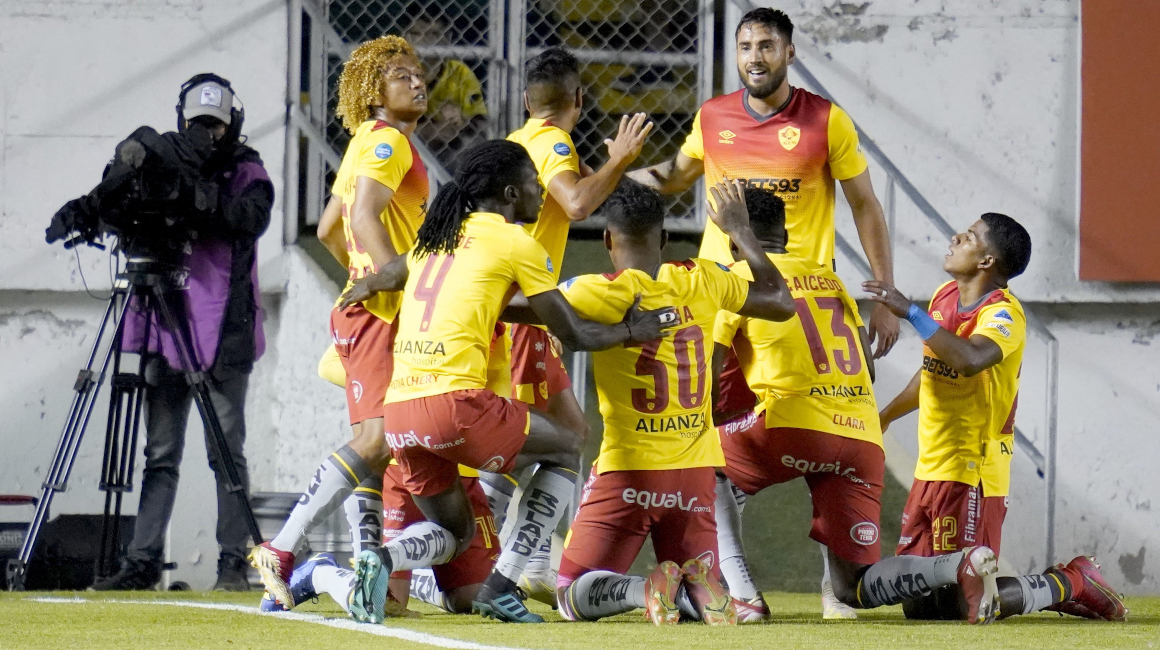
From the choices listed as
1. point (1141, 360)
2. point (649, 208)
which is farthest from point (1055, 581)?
point (1141, 360)

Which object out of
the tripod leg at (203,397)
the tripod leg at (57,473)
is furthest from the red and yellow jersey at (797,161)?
the tripod leg at (57,473)

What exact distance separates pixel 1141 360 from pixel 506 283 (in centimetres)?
519

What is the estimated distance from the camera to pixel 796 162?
210 inches

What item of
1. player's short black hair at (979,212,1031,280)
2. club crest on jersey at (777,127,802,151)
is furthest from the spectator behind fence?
player's short black hair at (979,212,1031,280)

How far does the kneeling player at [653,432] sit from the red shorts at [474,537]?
449 mm

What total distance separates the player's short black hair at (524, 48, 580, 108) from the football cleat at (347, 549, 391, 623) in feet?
6.42

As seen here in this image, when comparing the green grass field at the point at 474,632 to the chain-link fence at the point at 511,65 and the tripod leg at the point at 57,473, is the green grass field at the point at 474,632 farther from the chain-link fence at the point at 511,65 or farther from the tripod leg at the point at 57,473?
the chain-link fence at the point at 511,65

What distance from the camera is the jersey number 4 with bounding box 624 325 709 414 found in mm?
4691

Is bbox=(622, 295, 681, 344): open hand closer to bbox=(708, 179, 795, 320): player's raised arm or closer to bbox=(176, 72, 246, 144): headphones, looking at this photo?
bbox=(708, 179, 795, 320): player's raised arm

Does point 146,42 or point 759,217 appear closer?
point 759,217

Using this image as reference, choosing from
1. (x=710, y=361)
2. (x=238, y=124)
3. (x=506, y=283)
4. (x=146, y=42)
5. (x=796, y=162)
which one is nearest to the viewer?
(x=506, y=283)

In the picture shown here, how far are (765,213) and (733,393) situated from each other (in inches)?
27.0

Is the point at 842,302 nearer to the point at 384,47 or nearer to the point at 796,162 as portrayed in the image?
the point at 796,162

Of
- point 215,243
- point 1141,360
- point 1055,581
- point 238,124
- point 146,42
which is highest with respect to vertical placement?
point 146,42
